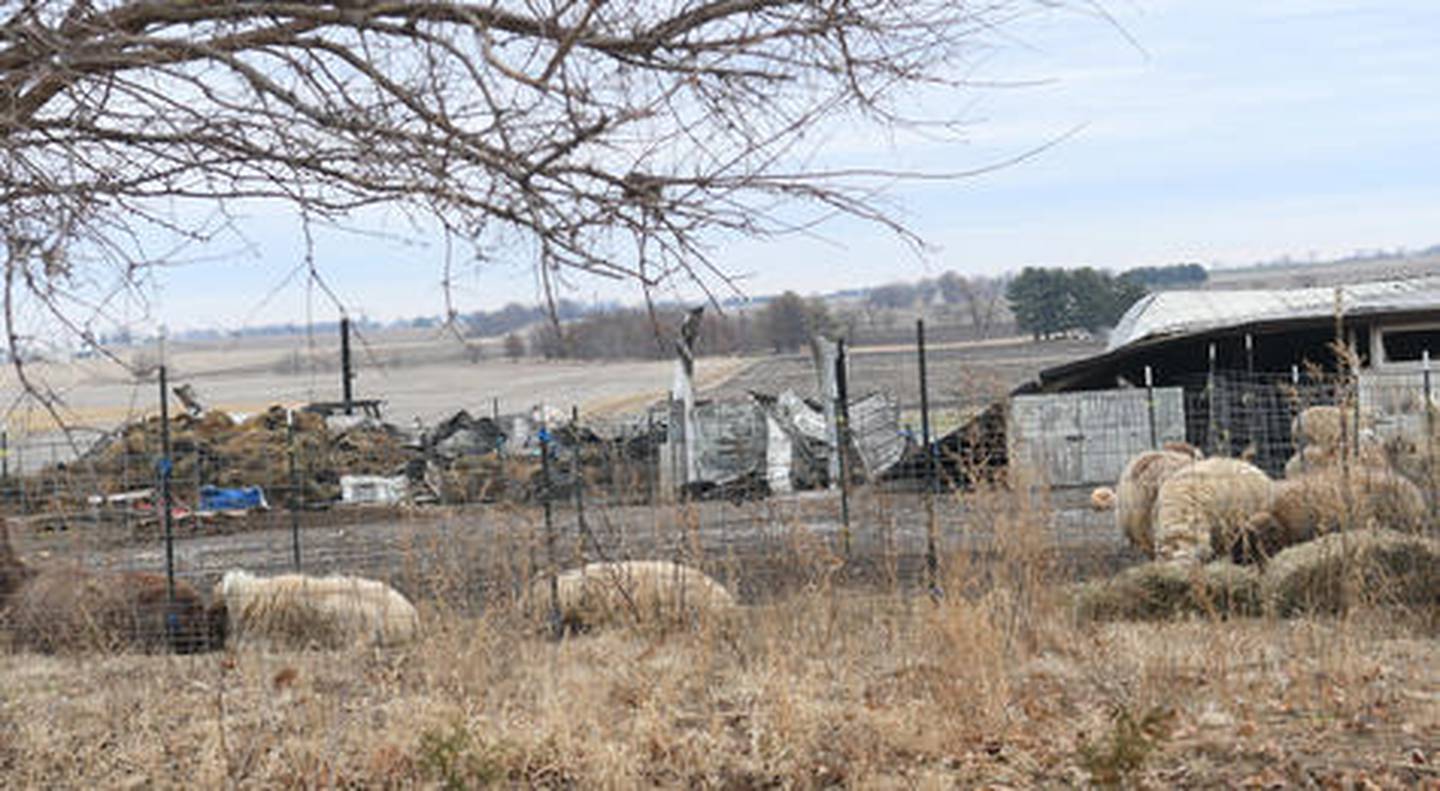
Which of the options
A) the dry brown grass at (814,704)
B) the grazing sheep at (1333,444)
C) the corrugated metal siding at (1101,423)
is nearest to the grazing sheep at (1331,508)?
the grazing sheep at (1333,444)

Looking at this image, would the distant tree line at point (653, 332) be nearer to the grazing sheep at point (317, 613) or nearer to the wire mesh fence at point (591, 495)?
the wire mesh fence at point (591, 495)

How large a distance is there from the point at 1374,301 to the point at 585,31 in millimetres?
27791

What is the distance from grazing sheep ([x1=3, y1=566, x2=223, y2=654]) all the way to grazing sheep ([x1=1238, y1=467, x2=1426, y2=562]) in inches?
319

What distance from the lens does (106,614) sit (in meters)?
12.6

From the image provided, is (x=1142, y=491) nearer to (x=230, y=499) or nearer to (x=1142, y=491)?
(x=1142, y=491)

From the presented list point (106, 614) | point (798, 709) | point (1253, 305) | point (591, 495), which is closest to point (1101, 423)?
point (1253, 305)

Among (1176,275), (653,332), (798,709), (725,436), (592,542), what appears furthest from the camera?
(1176,275)

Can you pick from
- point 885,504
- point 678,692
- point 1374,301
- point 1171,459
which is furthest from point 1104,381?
point 678,692

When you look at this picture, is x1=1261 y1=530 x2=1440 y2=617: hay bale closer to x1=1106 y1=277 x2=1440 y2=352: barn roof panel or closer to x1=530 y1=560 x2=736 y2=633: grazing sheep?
x1=530 y1=560 x2=736 y2=633: grazing sheep

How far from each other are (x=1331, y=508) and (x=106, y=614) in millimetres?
9302

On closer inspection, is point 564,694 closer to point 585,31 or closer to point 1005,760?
point 1005,760

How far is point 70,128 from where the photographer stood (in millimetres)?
5516

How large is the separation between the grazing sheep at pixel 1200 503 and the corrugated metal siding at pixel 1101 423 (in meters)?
13.3

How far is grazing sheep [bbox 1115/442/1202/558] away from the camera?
623 inches
